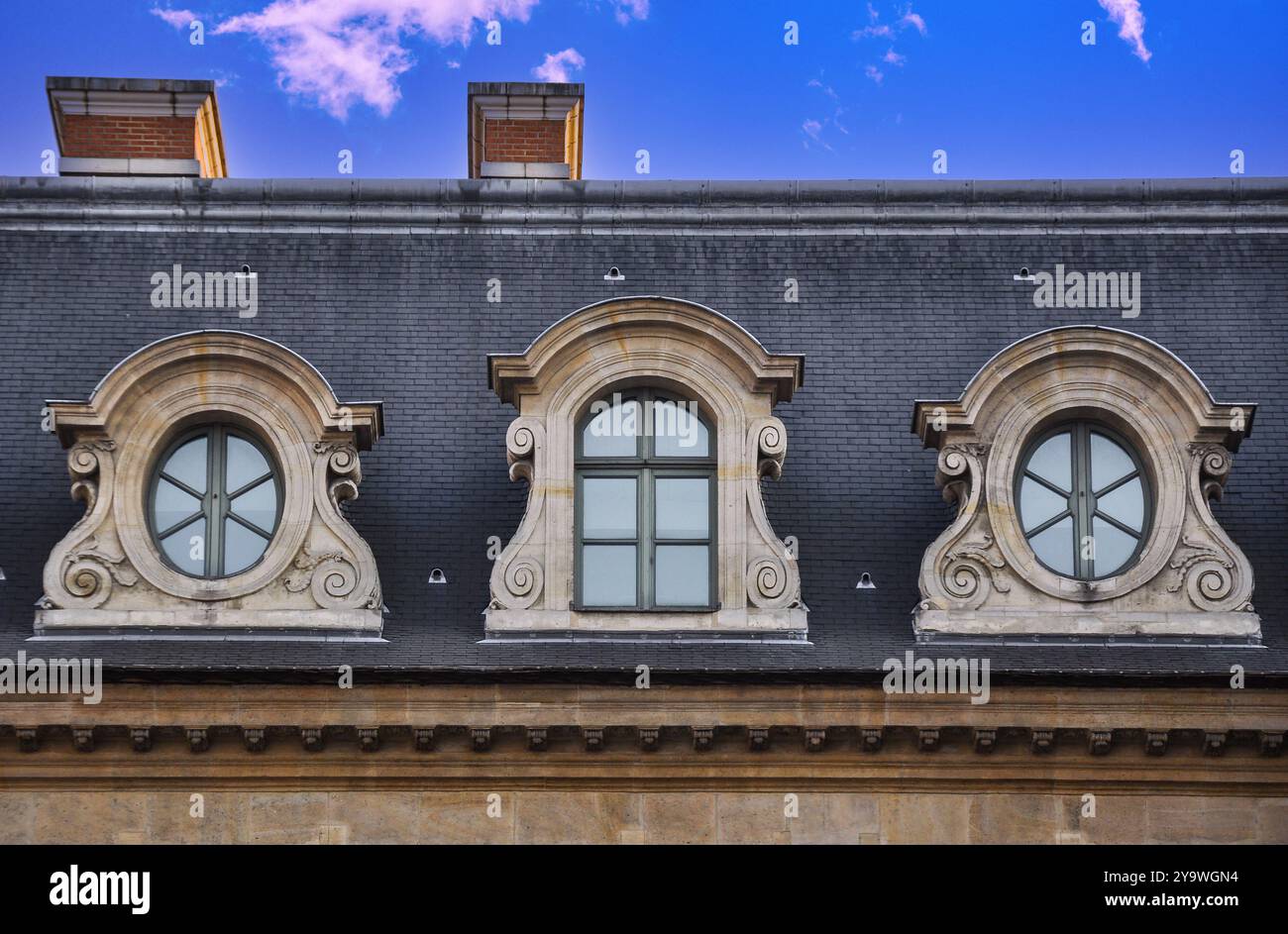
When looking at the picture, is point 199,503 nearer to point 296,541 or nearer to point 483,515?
point 296,541

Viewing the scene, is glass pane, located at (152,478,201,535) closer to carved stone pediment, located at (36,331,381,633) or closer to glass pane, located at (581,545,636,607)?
carved stone pediment, located at (36,331,381,633)

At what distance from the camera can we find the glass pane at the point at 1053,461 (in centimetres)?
2108

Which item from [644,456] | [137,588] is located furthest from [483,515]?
[137,588]

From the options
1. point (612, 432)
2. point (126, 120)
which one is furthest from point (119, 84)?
point (612, 432)

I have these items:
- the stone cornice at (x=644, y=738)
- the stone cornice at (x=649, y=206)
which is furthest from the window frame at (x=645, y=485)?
the stone cornice at (x=649, y=206)

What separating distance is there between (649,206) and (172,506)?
5212mm

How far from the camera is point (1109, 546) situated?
20859mm

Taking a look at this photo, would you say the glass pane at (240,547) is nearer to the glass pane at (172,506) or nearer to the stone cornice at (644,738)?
the glass pane at (172,506)

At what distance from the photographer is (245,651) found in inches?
785

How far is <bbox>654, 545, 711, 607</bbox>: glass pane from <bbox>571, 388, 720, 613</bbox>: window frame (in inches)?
1.2

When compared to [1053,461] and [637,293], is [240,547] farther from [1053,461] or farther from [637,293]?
[1053,461]

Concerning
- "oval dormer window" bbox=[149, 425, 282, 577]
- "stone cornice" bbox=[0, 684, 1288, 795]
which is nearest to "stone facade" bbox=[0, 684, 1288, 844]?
"stone cornice" bbox=[0, 684, 1288, 795]

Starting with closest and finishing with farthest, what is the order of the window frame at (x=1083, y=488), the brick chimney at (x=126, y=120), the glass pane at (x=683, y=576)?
the glass pane at (x=683, y=576) → the window frame at (x=1083, y=488) → the brick chimney at (x=126, y=120)

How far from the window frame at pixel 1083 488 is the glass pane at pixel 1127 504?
0.07ft
